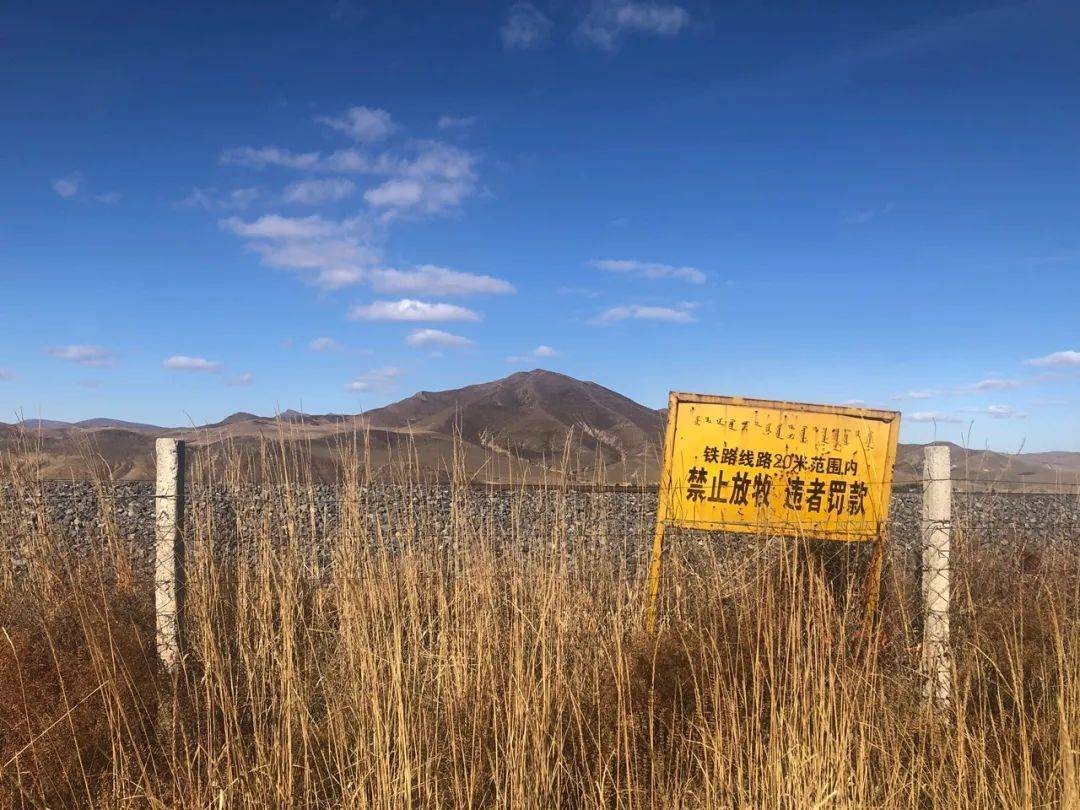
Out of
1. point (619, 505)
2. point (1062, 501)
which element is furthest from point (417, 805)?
point (1062, 501)

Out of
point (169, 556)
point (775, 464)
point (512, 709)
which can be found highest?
point (775, 464)

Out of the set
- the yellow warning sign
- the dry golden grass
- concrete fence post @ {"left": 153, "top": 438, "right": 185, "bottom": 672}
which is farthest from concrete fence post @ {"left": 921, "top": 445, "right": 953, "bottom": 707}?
concrete fence post @ {"left": 153, "top": 438, "right": 185, "bottom": 672}

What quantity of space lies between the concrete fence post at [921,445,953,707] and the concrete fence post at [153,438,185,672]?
4148 mm

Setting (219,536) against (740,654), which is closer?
(740,654)

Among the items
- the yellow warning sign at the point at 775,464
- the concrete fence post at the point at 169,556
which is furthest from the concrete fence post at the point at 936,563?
the concrete fence post at the point at 169,556

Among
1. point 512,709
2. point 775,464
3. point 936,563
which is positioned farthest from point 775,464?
point 512,709

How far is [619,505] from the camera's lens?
9797 millimetres

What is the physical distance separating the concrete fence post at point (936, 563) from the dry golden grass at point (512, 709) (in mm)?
143

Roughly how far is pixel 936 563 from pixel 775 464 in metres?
1.04

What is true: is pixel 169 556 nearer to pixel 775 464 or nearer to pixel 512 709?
pixel 512 709

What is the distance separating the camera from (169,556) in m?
4.39

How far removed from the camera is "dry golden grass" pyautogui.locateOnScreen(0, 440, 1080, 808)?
3150mm

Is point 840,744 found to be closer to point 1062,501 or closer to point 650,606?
point 650,606

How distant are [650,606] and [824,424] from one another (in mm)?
1570
